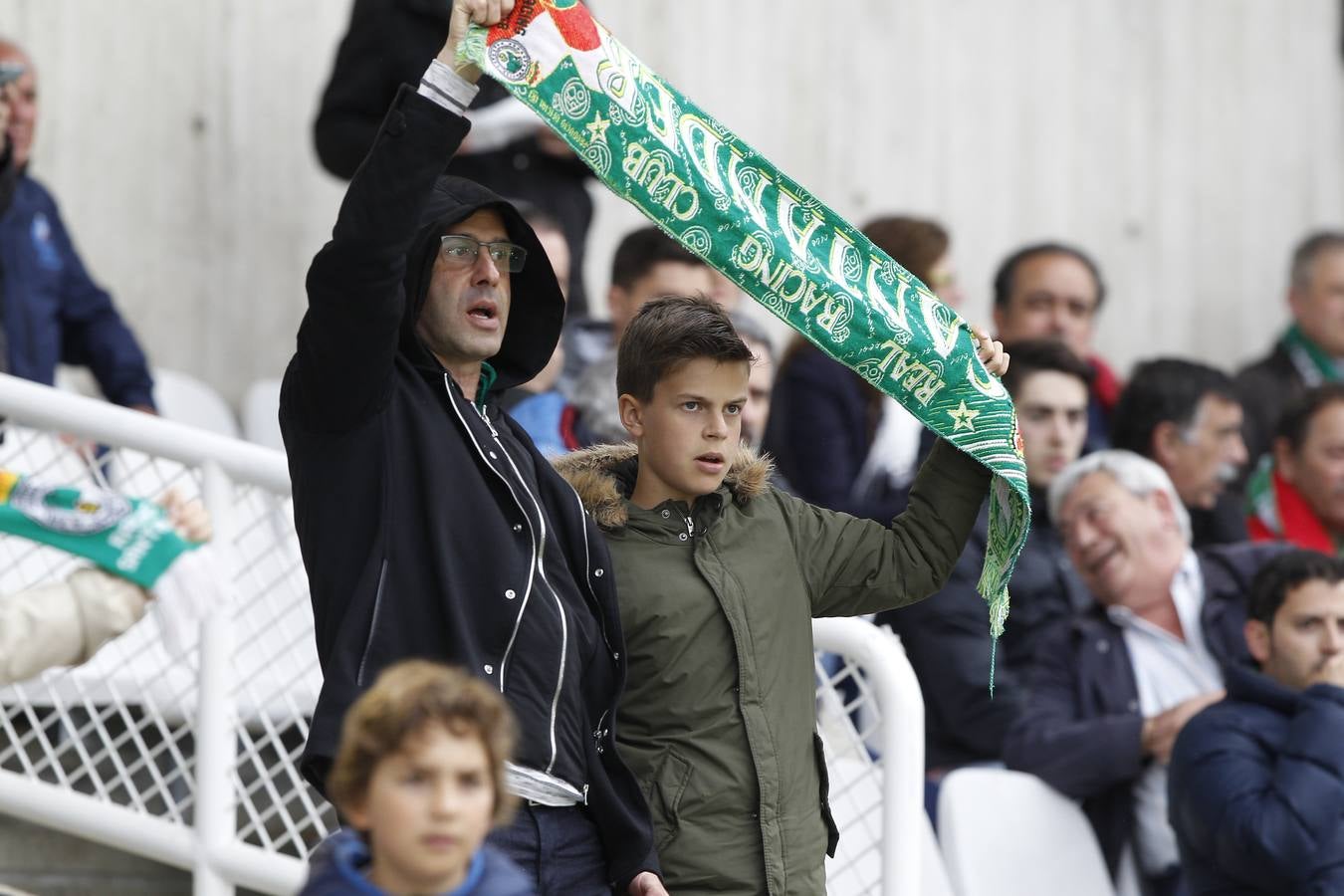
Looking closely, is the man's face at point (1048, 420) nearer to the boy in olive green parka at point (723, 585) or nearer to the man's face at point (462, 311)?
the boy in olive green parka at point (723, 585)

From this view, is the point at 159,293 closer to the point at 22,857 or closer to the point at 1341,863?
the point at 22,857

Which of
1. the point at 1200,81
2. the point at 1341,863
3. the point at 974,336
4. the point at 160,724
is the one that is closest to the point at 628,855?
the point at 974,336

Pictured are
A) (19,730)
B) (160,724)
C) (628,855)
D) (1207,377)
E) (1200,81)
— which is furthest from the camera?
(1200,81)

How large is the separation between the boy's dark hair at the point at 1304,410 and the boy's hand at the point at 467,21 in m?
4.15

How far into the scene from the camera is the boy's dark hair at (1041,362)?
6117 millimetres

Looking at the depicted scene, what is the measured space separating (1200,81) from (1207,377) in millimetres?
3481

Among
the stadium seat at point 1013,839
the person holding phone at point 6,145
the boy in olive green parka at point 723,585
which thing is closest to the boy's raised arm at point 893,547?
the boy in olive green parka at point 723,585

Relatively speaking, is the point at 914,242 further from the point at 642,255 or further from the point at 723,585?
the point at 723,585

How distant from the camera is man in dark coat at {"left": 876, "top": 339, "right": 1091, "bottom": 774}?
17.4 feet

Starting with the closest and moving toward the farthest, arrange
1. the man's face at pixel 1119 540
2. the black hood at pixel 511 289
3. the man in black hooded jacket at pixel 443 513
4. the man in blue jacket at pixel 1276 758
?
1. the man in black hooded jacket at pixel 443 513
2. the black hood at pixel 511 289
3. the man in blue jacket at pixel 1276 758
4. the man's face at pixel 1119 540

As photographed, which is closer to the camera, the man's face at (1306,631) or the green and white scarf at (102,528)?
the green and white scarf at (102,528)

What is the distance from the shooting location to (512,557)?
3.07 m

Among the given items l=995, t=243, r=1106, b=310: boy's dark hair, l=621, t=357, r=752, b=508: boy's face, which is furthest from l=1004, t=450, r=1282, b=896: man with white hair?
l=621, t=357, r=752, b=508: boy's face

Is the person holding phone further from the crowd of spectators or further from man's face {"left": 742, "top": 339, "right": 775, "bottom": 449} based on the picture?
man's face {"left": 742, "top": 339, "right": 775, "bottom": 449}
